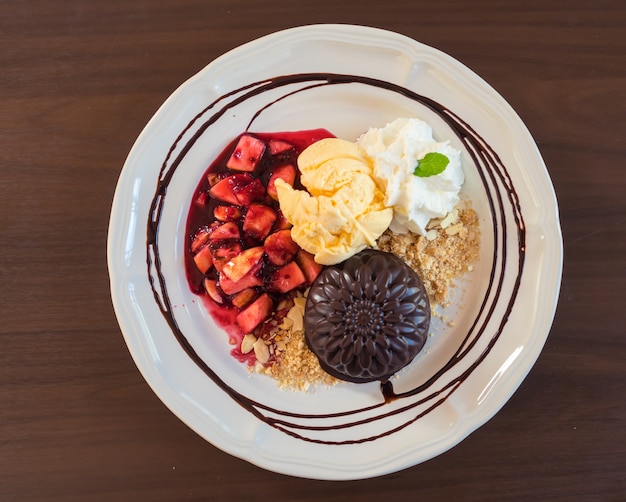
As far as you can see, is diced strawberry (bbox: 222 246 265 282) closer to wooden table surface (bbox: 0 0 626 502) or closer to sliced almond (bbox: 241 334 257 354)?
sliced almond (bbox: 241 334 257 354)

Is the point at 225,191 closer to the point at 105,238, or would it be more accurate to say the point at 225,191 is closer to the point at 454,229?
the point at 105,238

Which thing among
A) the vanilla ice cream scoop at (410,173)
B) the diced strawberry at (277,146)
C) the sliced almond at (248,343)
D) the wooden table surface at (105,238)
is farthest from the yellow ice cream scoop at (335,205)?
the wooden table surface at (105,238)

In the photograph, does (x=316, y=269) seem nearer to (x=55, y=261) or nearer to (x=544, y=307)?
(x=544, y=307)

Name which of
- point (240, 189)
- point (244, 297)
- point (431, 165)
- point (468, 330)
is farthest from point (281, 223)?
point (468, 330)

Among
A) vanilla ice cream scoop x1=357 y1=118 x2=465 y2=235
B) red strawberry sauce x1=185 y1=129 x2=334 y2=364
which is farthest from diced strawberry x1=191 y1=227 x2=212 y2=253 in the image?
vanilla ice cream scoop x1=357 y1=118 x2=465 y2=235

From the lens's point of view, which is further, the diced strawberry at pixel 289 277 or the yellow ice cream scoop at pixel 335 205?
the diced strawberry at pixel 289 277

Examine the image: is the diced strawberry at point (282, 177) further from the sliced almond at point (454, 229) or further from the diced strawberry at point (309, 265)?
the sliced almond at point (454, 229)
